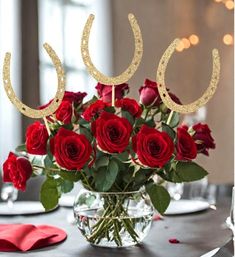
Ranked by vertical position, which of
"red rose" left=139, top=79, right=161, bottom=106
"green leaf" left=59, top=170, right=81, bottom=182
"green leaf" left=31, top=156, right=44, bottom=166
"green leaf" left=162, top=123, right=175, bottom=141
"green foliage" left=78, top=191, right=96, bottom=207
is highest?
"red rose" left=139, top=79, right=161, bottom=106

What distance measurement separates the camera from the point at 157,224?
197 cm

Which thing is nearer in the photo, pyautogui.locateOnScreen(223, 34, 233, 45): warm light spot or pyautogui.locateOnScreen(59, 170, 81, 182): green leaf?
pyautogui.locateOnScreen(59, 170, 81, 182): green leaf

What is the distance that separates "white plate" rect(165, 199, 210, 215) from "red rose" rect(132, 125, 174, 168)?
0.68 meters

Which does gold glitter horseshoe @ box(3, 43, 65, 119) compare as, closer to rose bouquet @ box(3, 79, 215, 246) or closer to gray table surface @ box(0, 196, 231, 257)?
rose bouquet @ box(3, 79, 215, 246)

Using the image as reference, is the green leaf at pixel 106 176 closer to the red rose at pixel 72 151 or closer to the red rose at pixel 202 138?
the red rose at pixel 72 151

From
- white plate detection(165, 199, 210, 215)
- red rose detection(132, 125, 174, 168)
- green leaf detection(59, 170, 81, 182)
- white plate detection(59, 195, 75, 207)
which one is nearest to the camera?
red rose detection(132, 125, 174, 168)

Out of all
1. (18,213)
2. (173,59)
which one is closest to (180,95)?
(173,59)

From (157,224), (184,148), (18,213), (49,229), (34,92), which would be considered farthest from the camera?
(34,92)

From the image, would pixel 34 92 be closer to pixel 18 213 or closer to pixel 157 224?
pixel 18 213

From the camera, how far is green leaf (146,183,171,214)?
1.57m

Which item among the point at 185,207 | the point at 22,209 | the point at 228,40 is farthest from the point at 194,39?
the point at 22,209

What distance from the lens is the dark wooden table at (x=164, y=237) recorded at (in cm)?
157

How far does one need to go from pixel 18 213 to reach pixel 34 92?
238cm

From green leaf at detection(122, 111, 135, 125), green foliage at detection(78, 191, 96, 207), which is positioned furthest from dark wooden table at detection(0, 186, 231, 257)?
green leaf at detection(122, 111, 135, 125)
